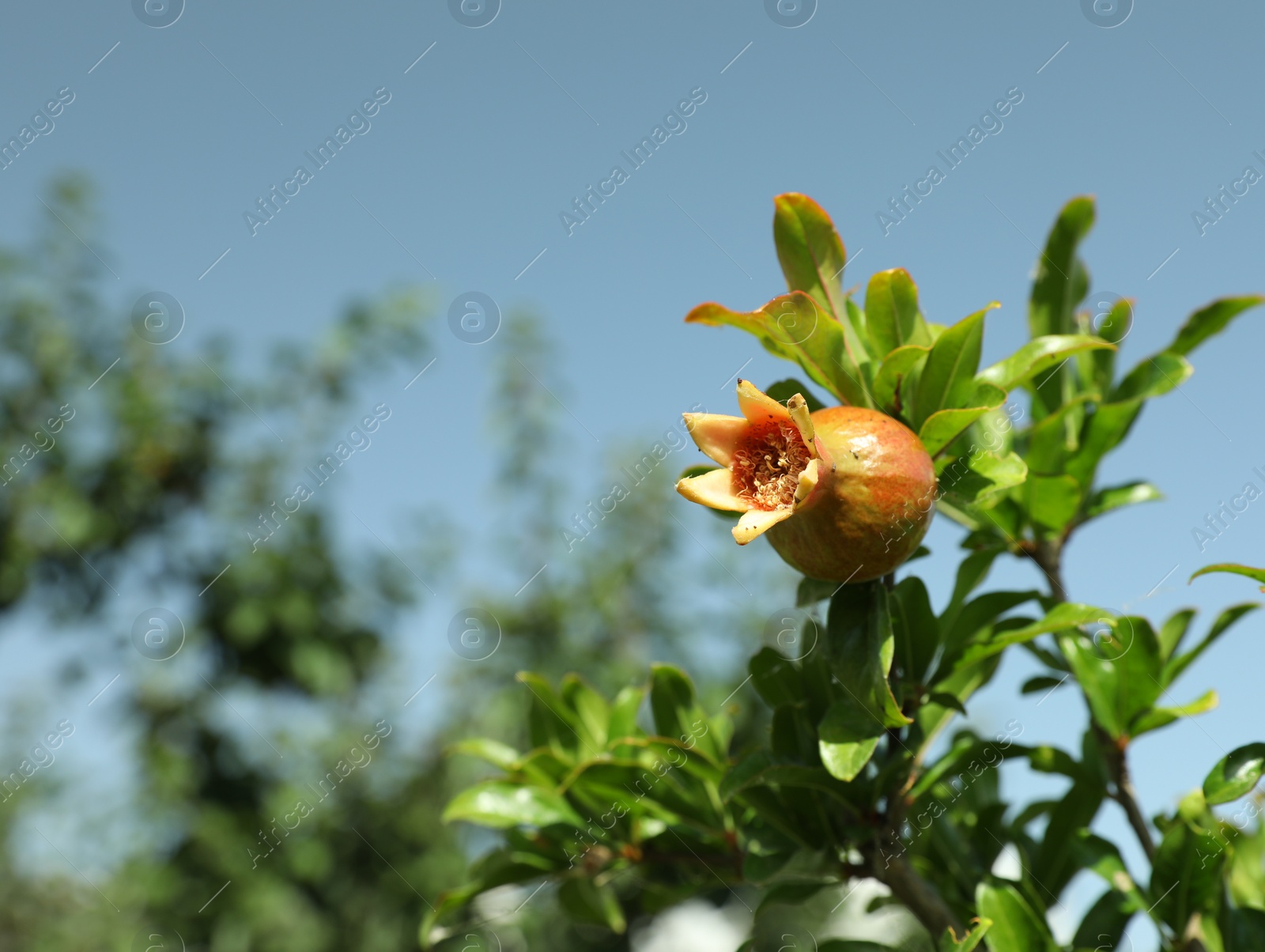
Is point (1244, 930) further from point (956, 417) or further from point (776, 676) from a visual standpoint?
point (956, 417)

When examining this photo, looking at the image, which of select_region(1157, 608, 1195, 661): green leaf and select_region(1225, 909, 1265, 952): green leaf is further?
select_region(1157, 608, 1195, 661): green leaf

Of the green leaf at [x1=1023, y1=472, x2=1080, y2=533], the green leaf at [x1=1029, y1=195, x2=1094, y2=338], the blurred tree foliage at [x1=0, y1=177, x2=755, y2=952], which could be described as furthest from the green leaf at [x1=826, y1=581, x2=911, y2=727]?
the blurred tree foliage at [x1=0, y1=177, x2=755, y2=952]

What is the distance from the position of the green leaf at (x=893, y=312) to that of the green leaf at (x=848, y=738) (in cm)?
42

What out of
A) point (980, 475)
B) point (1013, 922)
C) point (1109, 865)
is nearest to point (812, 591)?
point (980, 475)

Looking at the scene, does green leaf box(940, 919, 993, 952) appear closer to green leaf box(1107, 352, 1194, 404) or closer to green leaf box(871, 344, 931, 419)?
green leaf box(871, 344, 931, 419)

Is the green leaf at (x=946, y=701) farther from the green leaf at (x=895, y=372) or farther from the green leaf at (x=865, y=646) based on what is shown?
the green leaf at (x=895, y=372)

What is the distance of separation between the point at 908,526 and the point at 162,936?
15.2 feet

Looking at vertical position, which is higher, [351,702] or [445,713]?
[351,702]

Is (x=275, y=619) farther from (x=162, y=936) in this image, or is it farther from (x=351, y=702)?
(x=162, y=936)

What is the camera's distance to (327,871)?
4.65 metres

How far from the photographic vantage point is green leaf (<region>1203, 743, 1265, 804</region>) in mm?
981

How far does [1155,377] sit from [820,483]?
75cm

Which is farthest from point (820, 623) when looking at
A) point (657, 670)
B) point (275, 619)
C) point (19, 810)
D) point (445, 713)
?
point (19, 810)

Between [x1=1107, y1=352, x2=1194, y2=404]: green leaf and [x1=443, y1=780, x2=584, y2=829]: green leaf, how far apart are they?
103 centimetres
